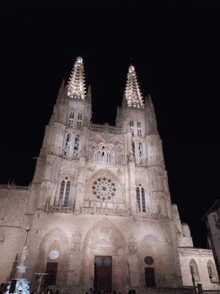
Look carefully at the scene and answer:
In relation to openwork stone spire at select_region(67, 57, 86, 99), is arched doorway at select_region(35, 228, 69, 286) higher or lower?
lower

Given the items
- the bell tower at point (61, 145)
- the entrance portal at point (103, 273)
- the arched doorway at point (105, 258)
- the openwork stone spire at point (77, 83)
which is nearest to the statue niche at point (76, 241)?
the arched doorway at point (105, 258)

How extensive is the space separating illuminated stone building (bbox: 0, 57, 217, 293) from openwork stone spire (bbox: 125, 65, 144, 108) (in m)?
7.49

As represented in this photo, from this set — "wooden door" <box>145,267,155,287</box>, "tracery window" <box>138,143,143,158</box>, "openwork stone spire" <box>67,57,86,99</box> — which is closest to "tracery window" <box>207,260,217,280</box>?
"wooden door" <box>145,267,155,287</box>

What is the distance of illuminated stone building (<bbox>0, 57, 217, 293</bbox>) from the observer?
1942 cm

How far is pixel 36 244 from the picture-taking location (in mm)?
18781

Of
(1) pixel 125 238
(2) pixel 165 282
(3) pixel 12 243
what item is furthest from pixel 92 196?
(2) pixel 165 282

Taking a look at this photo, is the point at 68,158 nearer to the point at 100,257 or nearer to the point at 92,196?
the point at 92,196

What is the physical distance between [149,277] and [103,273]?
4.48 metres

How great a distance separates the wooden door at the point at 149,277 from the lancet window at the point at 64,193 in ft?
34.6

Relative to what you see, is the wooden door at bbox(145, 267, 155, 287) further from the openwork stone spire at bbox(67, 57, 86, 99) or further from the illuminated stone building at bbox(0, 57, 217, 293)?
the openwork stone spire at bbox(67, 57, 86, 99)

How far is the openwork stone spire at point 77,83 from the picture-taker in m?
33.6

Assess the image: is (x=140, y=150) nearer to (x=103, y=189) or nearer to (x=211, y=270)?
(x=103, y=189)

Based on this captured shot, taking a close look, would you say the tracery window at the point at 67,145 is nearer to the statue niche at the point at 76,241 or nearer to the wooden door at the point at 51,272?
the statue niche at the point at 76,241

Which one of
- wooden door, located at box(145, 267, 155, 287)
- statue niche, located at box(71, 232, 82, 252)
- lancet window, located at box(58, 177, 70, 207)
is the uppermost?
lancet window, located at box(58, 177, 70, 207)
